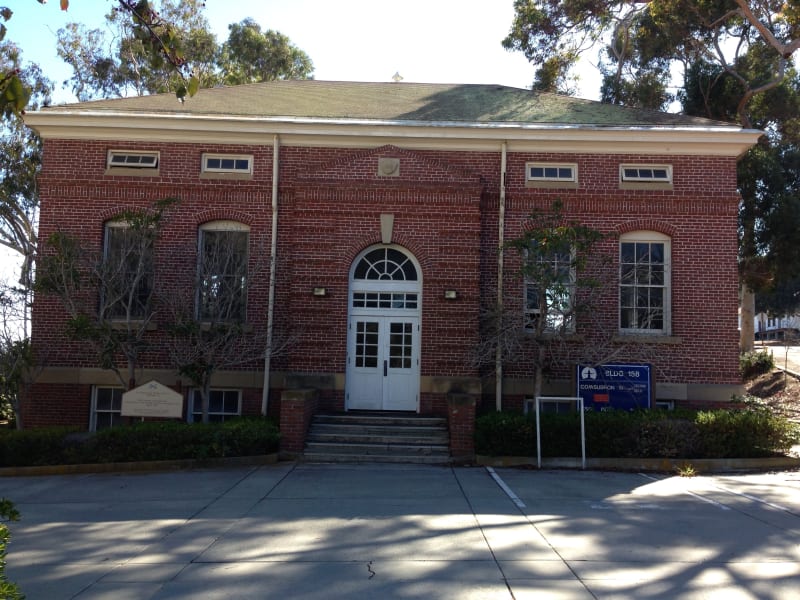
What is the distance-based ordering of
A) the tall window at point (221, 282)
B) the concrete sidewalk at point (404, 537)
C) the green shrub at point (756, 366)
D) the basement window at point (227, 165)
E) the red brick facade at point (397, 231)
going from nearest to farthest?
the concrete sidewalk at point (404, 537) → the tall window at point (221, 282) → the red brick facade at point (397, 231) → the basement window at point (227, 165) → the green shrub at point (756, 366)

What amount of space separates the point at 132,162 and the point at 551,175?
9060 millimetres

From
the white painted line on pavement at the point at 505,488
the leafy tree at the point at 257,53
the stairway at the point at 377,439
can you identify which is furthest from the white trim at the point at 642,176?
the leafy tree at the point at 257,53

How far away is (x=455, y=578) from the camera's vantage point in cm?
582

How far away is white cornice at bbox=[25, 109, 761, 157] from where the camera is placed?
14695 millimetres

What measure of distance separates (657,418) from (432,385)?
4334 mm

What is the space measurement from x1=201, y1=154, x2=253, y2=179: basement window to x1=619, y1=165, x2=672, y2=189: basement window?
26.3 ft

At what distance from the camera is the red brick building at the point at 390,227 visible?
14.4 meters

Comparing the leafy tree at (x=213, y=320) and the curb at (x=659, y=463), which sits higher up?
the leafy tree at (x=213, y=320)

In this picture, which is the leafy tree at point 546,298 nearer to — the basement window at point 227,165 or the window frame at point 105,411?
the basement window at point 227,165

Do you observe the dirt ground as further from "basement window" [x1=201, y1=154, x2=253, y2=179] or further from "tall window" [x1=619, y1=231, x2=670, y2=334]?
"basement window" [x1=201, y1=154, x2=253, y2=179]

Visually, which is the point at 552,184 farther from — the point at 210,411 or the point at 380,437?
the point at 210,411

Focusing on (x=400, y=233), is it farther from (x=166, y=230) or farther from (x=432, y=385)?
(x=166, y=230)

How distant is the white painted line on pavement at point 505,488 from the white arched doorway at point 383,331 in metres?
3.27

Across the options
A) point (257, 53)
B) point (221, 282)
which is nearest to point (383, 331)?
point (221, 282)
